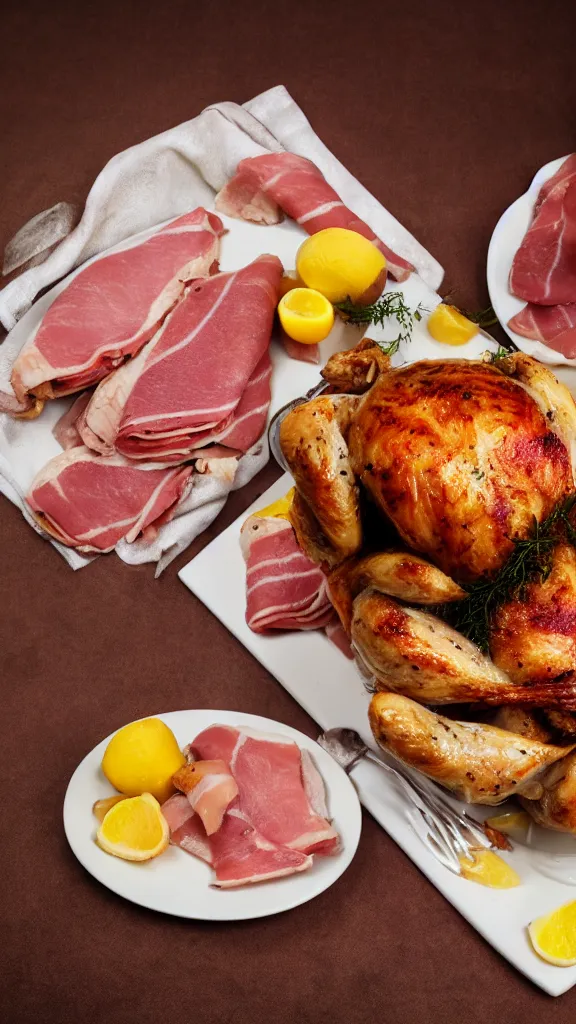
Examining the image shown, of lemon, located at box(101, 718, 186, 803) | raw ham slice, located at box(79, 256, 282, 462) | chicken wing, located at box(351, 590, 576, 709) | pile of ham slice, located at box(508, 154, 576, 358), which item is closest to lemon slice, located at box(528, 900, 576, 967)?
chicken wing, located at box(351, 590, 576, 709)

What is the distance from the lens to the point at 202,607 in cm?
332

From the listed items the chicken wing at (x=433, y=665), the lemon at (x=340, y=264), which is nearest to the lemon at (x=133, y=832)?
the chicken wing at (x=433, y=665)

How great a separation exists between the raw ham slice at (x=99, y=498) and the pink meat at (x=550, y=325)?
3.91 feet

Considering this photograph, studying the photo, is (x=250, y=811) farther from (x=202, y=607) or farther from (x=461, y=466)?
(x=461, y=466)

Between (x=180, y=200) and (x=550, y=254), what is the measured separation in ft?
4.18

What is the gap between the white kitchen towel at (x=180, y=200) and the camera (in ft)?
11.3

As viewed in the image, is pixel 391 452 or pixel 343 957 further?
pixel 343 957

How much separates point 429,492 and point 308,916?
1.17m

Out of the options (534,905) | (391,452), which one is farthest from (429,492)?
(534,905)

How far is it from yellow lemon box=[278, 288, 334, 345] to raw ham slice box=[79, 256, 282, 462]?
0.18 ft

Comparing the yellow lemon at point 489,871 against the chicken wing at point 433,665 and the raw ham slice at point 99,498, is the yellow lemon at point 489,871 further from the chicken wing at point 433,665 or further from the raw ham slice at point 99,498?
the raw ham slice at point 99,498

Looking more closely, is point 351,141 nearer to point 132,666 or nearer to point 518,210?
point 518,210

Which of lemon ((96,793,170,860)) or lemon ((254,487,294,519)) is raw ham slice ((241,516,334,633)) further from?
lemon ((96,793,170,860))

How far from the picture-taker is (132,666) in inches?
128
